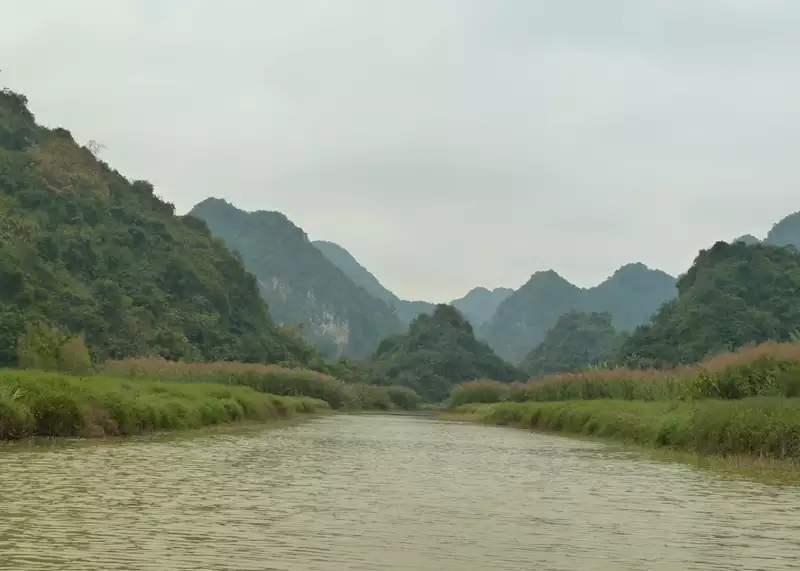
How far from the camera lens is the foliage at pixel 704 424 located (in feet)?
57.6

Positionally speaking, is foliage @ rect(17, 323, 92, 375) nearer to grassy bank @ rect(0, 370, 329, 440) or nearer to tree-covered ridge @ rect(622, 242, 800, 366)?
grassy bank @ rect(0, 370, 329, 440)

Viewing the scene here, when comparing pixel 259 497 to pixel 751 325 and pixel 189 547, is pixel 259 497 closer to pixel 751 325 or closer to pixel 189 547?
pixel 189 547

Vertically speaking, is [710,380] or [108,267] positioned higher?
[108,267]

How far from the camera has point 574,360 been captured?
150625mm

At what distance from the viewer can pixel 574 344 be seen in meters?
154

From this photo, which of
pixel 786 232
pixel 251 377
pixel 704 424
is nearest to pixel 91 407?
pixel 704 424

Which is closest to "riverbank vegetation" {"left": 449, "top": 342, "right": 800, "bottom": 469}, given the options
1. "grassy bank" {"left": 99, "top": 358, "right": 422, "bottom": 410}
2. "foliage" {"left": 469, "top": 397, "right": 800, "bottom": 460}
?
"foliage" {"left": 469, "top": 397, "right": 800, "bottom": 460}

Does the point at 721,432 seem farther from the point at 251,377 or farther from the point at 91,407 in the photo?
the point at 251,377

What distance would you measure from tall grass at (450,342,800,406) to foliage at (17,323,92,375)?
20471 millimetres

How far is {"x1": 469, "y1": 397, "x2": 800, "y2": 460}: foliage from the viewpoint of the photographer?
57.6 feet

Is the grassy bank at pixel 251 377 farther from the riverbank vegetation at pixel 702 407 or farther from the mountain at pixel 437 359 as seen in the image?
the mountain at pixel 437 359

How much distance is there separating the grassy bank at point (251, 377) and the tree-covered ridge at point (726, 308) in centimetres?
2434

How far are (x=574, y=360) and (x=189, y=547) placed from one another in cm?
14632

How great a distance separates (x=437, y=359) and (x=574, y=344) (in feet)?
129
